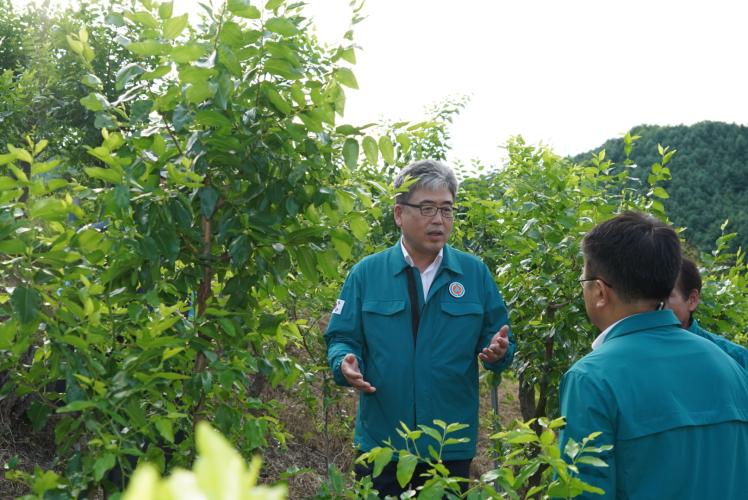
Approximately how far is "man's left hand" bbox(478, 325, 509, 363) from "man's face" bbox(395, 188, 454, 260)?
54 cm

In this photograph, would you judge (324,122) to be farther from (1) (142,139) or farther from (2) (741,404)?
(2) (741,404)

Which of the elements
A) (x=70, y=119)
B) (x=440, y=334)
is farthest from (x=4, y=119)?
(x=440, y=334)

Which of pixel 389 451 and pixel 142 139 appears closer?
pixel 389 451

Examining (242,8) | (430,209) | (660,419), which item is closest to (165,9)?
(242,8)

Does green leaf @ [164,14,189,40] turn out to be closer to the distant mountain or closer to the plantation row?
the plantation row

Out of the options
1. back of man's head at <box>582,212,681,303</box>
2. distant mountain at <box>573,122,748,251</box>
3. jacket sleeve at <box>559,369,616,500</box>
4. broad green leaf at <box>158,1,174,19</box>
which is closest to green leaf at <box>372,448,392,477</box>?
jacket sleeve at <box>559,369,616,500</box>

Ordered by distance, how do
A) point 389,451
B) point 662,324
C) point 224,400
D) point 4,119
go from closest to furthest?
point 389,451 < point 662,324 < point 224,400 < point 4,119

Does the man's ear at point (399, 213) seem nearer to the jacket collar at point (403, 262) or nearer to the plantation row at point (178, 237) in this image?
the jacket collar at point (403, 262)

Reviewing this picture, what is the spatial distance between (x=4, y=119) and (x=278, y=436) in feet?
18.6

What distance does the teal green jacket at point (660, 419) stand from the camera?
6.44 ft

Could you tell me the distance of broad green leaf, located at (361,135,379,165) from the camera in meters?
2.32

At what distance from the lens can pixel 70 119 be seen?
26.7 ft

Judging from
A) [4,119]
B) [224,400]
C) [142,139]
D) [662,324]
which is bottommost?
[224,400]

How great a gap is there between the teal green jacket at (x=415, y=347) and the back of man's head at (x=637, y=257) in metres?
1.41
